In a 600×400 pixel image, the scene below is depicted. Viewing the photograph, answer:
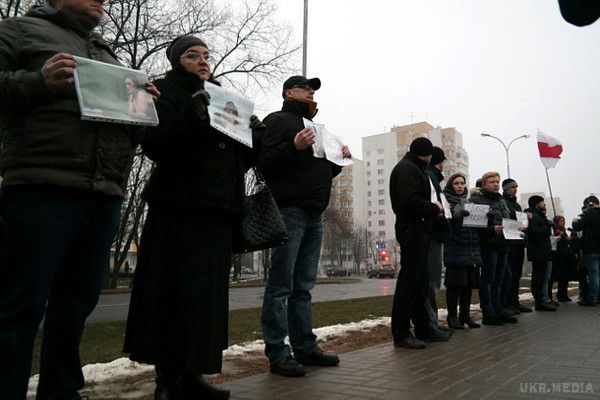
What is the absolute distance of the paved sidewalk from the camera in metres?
3.09

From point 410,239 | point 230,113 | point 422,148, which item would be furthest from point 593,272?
point 230,113

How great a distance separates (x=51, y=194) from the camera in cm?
227

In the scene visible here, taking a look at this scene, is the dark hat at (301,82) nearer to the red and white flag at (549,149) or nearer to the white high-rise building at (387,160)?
the red and white flag at (549,149)

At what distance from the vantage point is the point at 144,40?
742 inches

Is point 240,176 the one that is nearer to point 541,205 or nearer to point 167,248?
point 167,248

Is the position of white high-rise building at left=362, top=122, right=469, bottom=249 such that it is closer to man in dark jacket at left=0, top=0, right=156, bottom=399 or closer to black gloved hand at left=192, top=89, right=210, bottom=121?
black gloved hand at left=192, top=89, right=210, bottom=121

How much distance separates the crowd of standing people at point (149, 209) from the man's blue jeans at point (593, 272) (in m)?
8.33

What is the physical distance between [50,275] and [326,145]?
8.15 feet

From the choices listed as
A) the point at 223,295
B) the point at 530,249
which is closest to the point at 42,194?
the point at 223,295

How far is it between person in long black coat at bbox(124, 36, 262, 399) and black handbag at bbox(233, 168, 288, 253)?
0.49ft

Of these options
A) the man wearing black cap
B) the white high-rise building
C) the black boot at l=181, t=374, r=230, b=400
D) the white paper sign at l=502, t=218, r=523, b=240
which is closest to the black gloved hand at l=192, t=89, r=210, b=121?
the black boot at l=181, t=374, r=230, b=400

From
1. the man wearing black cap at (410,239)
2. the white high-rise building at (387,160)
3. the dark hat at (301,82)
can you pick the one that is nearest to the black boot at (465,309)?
the man wearing black cap at (410,239)

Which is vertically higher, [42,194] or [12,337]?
[42,194]

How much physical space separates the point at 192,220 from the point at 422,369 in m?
2.17
